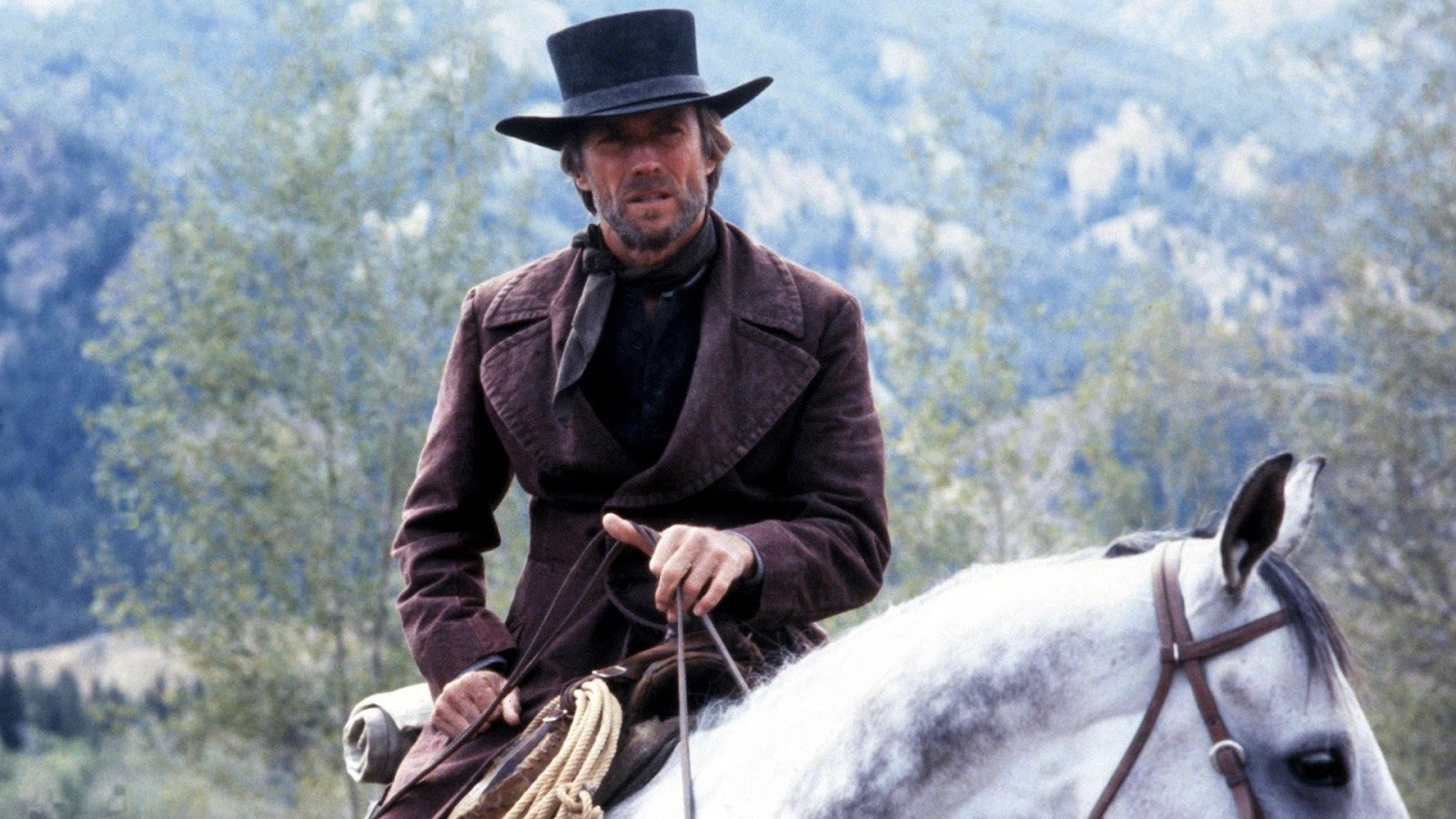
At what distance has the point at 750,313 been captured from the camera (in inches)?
130

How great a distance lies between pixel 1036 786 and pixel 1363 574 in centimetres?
1910

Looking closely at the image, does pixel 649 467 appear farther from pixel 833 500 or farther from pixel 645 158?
pixel 645 158

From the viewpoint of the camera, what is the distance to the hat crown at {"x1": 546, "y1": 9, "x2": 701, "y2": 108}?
128 inches

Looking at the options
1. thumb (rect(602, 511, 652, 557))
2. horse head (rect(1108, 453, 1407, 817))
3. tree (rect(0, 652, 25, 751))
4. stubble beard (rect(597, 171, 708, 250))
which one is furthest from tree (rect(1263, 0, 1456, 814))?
horse head (rect(1108, 453, 1407, 817))

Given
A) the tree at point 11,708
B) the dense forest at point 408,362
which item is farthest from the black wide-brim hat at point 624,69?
the tree at point 11,708

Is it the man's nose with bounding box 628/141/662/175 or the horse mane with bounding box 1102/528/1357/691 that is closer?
the horse mane with bounding box 1102/528/1357/691

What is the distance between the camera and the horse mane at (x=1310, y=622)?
2.17 metres

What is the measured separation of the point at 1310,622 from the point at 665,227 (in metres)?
1.50

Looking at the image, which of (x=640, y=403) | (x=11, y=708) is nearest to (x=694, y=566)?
(x=640, y=403)

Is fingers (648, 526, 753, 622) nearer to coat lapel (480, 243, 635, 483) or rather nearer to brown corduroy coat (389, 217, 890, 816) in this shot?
brown corduroy coat (389, 217, 890, 816)

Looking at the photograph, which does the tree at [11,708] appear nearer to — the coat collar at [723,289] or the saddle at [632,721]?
the coat collar at [723,289]

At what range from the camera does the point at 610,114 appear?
10.5 feet

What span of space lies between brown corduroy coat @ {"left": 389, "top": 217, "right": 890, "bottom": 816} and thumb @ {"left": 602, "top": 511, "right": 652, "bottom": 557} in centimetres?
22

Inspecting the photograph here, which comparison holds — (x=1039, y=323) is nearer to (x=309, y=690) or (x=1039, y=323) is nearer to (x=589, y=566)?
(x=309, y=690)
